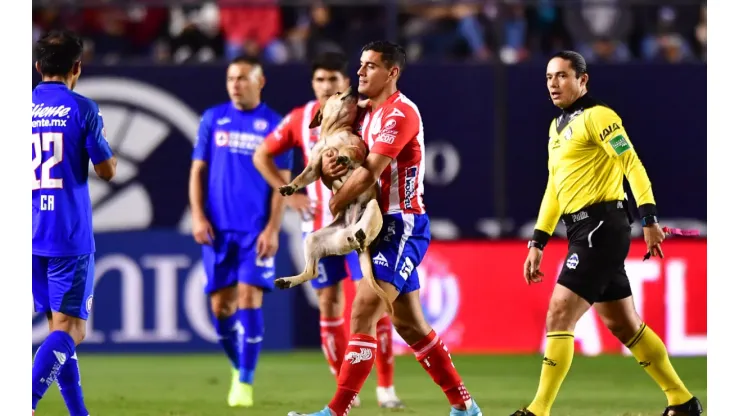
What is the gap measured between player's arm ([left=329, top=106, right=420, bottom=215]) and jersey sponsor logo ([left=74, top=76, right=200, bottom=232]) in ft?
19.5

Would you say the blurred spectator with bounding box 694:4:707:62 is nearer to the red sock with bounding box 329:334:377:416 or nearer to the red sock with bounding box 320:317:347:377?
the red sock with bounding box 320:317:347:377

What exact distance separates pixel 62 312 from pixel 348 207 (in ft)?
5.17

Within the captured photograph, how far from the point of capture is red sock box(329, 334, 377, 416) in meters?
6.42

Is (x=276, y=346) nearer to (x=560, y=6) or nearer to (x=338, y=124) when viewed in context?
(x=560, y=6)

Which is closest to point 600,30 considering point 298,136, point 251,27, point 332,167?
point 251,27

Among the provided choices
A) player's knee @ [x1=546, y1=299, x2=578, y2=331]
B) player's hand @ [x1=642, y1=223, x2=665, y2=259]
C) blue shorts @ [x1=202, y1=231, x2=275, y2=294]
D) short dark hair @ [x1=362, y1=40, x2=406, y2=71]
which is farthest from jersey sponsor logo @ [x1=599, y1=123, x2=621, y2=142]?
blue shorts @ [x1=202, y1=231, x2=275, y2=294]

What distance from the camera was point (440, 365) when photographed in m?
6.64

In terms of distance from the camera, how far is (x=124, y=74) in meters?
12.1

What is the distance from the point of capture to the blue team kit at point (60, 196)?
6.43 m

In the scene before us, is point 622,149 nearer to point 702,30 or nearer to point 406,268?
point 406,268

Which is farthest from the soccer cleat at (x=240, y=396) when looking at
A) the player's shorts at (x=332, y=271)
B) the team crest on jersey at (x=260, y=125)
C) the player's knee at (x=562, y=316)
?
the player's knee at (x=562, y=316)
